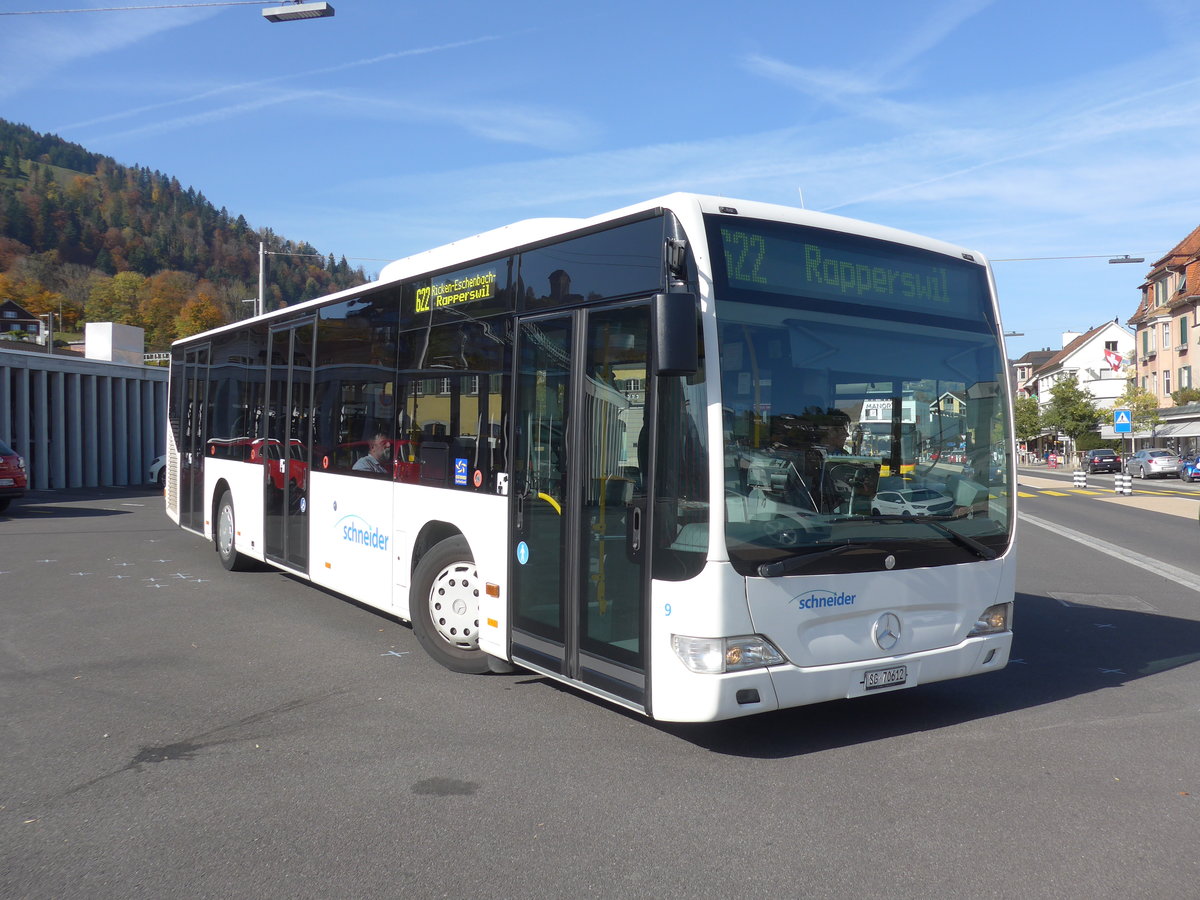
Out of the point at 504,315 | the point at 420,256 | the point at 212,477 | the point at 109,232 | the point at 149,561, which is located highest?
the point at 109,232

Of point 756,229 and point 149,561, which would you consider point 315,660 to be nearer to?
point 756,229

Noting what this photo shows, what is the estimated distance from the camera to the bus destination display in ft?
18.4

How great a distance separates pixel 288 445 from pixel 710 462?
649 cm

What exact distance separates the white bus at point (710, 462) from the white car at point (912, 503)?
24 mm

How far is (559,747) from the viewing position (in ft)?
18.8

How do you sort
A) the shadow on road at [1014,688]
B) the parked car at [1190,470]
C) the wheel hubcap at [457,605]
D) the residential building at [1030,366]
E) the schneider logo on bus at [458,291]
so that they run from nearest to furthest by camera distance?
the shadow on road at [1014,688] → the schneider logo on bus at [458,291] → the wheel hubcap at [457,605] → the parked car at [1190,470] → the residential building at [1030,366]

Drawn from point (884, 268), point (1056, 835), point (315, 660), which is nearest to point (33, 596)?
point (315, 660)

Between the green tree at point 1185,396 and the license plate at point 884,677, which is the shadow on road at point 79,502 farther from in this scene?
the green tree at point 1185,396

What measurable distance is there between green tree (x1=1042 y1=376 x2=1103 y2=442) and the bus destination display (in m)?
77.1

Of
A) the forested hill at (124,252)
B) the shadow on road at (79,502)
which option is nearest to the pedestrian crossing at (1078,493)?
the shadow on road at (79,502)

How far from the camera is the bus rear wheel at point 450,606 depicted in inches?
289

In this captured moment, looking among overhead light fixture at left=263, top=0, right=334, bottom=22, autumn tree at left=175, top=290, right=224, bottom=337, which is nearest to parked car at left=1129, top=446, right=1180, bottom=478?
overhead light fixture at left=263, top=0, right=334, bottom=22

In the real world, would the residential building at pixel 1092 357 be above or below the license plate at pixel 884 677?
above

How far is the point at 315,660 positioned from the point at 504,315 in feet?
10.1
